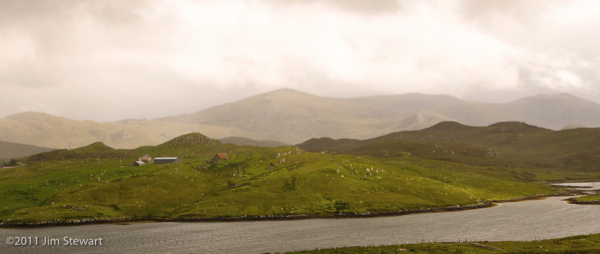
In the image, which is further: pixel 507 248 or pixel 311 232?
pixel 311 232

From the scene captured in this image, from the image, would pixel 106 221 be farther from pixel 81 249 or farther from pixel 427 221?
pixel 427 221

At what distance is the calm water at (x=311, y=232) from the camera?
134m

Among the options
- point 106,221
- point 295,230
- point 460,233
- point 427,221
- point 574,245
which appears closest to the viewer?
point 574,245

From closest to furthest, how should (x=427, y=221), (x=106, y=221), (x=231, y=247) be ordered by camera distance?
1. (x=231, y=247)
2. (x=427, y=221)
3. (x=106, y=221)

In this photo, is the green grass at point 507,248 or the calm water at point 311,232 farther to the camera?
the calm water at point 311,232

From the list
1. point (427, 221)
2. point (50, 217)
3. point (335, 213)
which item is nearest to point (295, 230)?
point (335, 213)

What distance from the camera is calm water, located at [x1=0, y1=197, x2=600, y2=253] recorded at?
134 m

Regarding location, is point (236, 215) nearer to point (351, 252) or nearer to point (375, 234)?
point (375, 234)

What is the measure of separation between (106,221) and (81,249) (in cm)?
5801

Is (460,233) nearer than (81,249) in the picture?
No

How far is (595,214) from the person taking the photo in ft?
611

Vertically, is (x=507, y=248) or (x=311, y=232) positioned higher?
(x=507, y=248)

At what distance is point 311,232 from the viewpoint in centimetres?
15512

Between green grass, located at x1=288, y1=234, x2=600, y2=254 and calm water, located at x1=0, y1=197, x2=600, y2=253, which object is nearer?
green grass, located at x1=288, y1=234, x2=600, y2=254
